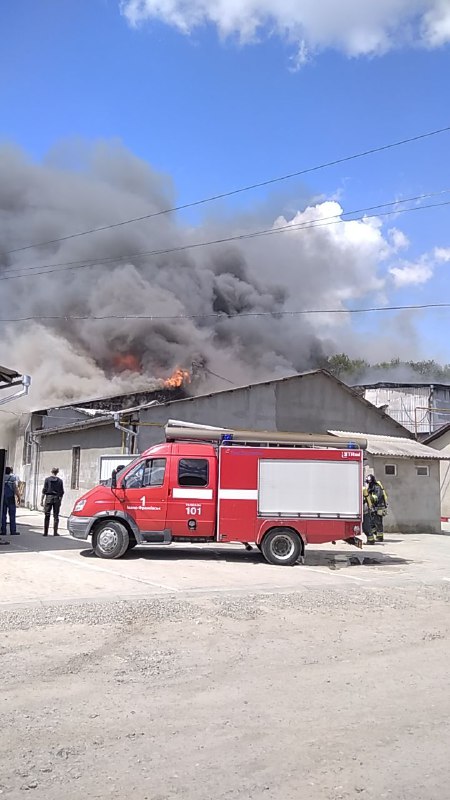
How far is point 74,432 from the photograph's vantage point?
2197 centimetres

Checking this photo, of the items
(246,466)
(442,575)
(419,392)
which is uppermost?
(419,392)

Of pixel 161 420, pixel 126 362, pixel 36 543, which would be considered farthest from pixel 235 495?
pixel 126 362

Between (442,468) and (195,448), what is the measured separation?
1843cm

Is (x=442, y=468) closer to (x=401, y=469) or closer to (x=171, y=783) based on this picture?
(x=401, y=469)

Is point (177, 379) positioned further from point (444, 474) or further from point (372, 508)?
point (372, 508)

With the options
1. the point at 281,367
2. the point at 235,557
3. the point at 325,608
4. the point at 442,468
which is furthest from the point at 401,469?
the point at 281,367

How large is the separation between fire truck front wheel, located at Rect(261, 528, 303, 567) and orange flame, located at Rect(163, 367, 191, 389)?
69.1 feet

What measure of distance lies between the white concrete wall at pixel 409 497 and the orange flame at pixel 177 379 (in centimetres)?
1468

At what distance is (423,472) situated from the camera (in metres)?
21.0

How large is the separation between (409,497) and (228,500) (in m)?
10.6

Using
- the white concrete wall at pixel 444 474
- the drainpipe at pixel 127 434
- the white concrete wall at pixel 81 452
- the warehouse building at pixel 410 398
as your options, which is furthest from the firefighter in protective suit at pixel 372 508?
the warehouse building at pixel 410 398

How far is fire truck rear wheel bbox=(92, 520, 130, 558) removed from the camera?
1174 cm

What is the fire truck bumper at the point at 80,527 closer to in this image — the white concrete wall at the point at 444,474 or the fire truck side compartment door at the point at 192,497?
the fire truck side compartment door at the point at 192,497

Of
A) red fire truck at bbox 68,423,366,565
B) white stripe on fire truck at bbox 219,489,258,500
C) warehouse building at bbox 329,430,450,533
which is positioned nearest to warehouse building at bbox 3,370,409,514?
warehouse building at bbox 329,430,450,533
